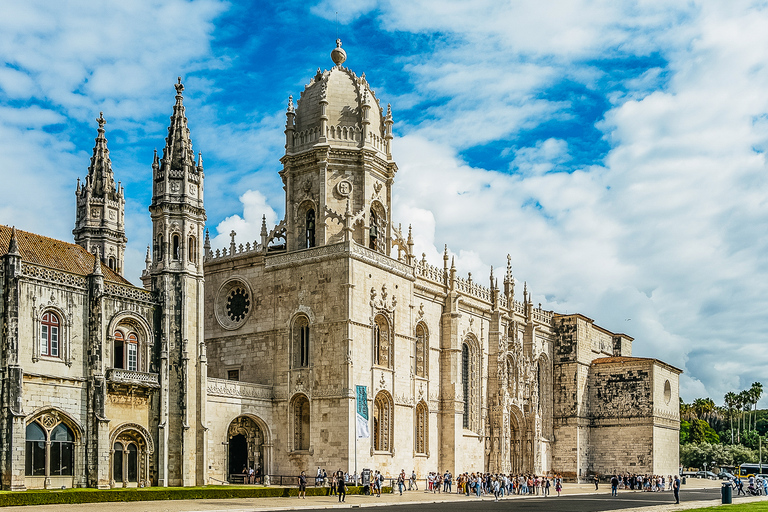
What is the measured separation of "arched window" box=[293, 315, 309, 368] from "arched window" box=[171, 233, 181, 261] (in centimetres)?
898

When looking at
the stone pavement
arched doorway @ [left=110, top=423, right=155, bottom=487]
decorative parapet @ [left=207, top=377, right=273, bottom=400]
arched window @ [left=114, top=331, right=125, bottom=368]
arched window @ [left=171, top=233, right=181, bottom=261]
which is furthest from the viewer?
decorative parapet @ [left=207, top=377, right=273, bottom=400]

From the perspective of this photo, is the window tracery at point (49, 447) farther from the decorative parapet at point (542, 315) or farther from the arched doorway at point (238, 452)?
the decorative parapet at point (542, 315)

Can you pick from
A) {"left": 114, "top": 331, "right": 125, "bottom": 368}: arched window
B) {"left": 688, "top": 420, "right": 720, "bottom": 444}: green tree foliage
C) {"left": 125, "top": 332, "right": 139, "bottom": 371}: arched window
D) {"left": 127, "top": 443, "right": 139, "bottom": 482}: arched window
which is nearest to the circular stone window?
{"left": 125, "top": 332, "right": 139, "bottom": 371}: arched window

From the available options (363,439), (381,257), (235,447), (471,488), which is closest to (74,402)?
(235,447)

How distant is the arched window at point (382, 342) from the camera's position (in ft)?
170

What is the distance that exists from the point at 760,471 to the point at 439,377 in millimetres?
56925

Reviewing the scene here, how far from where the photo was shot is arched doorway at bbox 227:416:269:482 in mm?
48875

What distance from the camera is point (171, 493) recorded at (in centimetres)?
3662

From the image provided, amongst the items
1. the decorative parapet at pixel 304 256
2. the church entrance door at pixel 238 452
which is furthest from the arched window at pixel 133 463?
the decorative parapet at pixel 304 256

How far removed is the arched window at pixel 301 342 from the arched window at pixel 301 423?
1981mm

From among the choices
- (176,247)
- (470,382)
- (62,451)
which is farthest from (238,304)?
(470,382)

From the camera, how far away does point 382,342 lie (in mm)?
52344

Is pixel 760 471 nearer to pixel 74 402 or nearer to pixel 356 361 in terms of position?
pixel 356 361

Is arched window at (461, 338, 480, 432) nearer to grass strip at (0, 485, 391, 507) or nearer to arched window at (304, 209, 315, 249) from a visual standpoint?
arched window at (304, 209, 315, 249)
